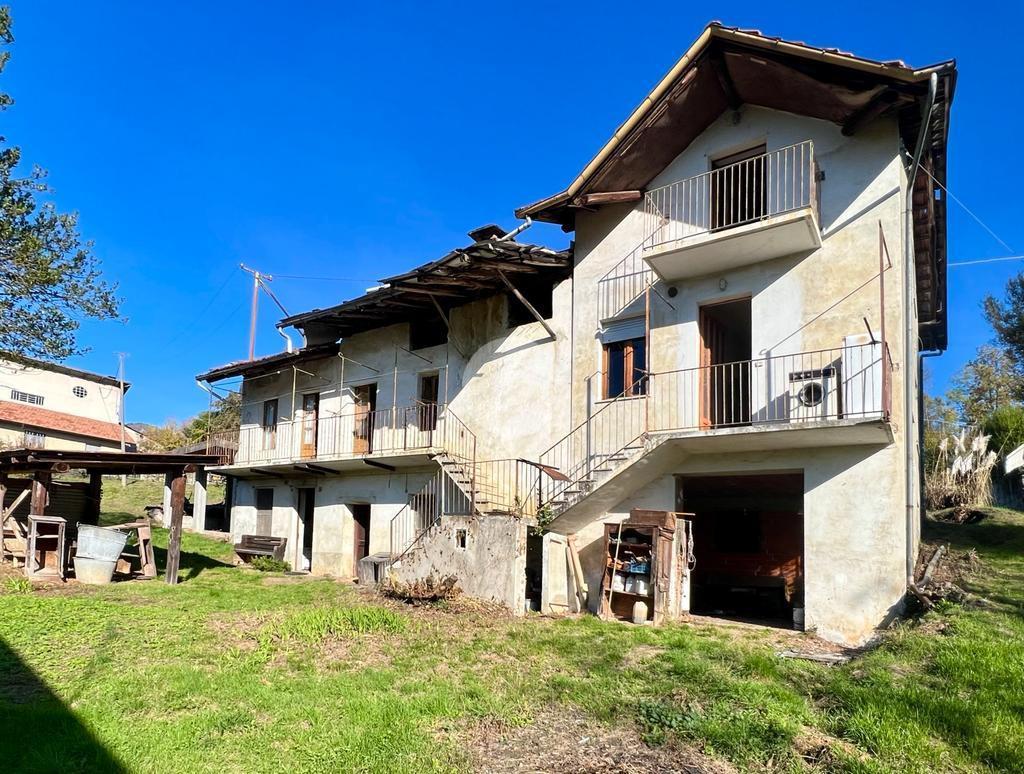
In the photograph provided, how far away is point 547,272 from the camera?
1548cm

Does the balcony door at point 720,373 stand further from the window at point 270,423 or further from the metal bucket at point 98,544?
the window at point 270,423

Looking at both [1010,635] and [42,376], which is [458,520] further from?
[42,376]

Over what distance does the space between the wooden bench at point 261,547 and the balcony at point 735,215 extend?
48.8ft

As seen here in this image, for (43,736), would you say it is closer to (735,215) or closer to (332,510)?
(735,215)

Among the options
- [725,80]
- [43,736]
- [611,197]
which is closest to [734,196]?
[725,80]

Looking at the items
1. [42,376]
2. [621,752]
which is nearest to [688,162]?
[621,752]

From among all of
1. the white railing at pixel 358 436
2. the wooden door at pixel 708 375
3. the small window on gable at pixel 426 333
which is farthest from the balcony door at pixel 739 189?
the small window on gable at pixel 426 333

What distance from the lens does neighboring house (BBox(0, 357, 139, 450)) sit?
120 feet

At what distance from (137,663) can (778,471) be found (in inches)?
381

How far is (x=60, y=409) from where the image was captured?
43.5 metres

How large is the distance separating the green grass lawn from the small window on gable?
9138 mm

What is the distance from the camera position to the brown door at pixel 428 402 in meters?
18.4

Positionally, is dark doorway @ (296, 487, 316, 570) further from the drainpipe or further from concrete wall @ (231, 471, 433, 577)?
the drainpipe

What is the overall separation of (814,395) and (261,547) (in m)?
17.3
